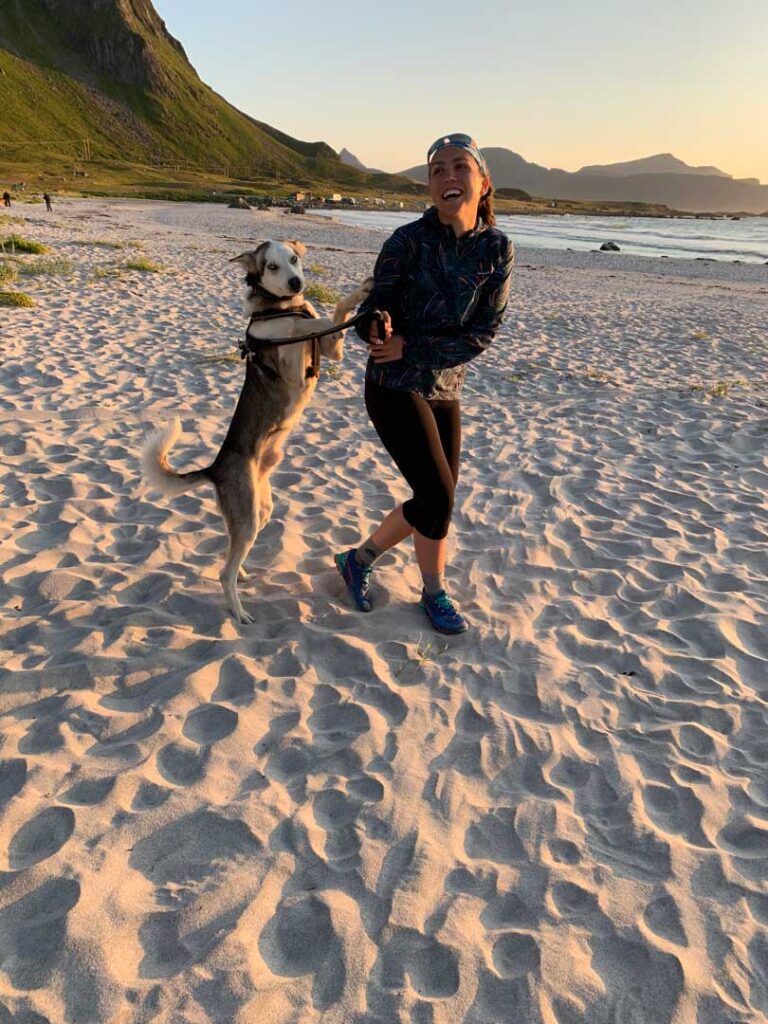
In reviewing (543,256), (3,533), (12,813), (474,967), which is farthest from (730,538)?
(543,256)

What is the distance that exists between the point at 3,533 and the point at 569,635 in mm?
3834

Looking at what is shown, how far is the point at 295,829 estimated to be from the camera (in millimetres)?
2467

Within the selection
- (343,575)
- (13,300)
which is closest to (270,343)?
(343,575)

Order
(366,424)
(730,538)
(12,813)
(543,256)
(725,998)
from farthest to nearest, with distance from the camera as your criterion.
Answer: (543,256) → (366,424) → (730,538) → (12,813) → (725,998)

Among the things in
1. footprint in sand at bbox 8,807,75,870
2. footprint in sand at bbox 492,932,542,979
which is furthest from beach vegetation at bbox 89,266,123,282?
footprint in sand at bbox 492,932,542,979

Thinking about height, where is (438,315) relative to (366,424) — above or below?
above

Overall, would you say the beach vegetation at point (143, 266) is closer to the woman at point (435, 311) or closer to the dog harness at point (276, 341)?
the dog harness at point (276, 341)

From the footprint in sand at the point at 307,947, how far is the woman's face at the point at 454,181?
2.99m

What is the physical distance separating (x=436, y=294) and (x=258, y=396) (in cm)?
118

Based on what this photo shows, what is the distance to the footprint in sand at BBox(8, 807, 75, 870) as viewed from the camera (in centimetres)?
227

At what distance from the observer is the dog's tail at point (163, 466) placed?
3.50 m

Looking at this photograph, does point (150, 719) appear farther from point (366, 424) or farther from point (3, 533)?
point (366, 424)

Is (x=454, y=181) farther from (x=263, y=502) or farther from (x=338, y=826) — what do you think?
(x=338, y=826)

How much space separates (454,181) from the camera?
3.03m
